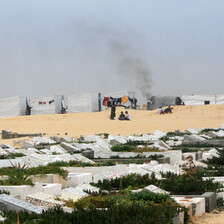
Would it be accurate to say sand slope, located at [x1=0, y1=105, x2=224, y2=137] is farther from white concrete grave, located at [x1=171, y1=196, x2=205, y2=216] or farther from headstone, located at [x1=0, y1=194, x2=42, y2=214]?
headstone, located at [x1=0, y1=194, x2=42, y2=214]

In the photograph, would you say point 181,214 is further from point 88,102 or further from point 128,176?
point 88,102

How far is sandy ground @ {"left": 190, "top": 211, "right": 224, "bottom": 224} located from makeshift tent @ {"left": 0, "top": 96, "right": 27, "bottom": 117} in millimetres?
42352

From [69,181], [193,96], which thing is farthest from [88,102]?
[69,181]

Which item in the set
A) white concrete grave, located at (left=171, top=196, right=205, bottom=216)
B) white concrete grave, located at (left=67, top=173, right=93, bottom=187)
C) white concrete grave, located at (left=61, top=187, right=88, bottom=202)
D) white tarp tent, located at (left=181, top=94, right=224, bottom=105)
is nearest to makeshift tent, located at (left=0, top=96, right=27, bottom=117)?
white tarp tent, located at (left=181, top=94, right=224, bottom=105)

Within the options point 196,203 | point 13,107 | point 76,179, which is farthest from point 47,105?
point 196,203

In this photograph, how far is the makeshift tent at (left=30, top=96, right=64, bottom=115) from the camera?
47656 mm

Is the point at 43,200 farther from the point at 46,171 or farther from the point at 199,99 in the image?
the point at 199,99

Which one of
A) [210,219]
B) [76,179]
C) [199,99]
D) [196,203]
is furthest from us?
[199,99]

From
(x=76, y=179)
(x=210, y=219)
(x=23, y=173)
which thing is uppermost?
(x=23, y=173)

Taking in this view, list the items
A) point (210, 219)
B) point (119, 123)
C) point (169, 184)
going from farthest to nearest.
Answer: point (119, 123), point (169, 184), point (210, 219)

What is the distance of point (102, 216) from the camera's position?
209 inches

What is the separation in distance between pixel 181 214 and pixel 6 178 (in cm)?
379

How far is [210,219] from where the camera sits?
249 inches

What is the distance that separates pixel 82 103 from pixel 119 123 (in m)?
13.2
